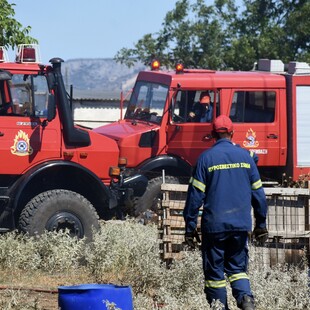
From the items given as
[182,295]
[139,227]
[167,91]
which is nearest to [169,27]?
[167,91]

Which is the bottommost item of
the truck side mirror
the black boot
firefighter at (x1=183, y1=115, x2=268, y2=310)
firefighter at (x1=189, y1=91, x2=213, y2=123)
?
the black boot

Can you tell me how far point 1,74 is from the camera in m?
11.9

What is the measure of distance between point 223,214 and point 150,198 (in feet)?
23.9

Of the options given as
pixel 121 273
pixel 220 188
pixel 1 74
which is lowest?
pixel 121 273

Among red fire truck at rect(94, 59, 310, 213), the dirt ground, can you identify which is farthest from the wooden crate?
red fire truck at rect(94, 59, 310, 213)

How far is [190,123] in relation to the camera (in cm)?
1606

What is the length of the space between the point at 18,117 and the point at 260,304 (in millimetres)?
4542

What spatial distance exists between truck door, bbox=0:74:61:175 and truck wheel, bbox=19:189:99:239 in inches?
20.4

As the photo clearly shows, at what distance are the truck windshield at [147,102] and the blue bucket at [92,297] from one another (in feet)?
28.5

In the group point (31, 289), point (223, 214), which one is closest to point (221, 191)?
point (223, 214)

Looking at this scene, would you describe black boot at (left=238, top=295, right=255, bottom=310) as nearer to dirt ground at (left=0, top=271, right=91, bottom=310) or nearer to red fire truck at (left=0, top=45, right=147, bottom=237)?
dirt ground at (left=0, top=271, right=91, bottom=310)

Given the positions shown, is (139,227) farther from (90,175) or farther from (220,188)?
(220,188)

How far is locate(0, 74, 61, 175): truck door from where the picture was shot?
Result: 12.1 meters

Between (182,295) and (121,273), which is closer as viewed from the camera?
(182,295)
